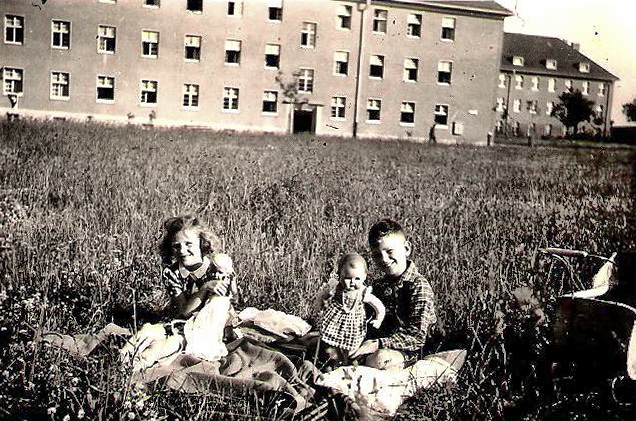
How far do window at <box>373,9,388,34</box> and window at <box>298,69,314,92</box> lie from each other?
5.37m

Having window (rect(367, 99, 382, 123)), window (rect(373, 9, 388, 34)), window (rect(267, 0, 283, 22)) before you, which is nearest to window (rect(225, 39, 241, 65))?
window (rect(267, 0, 283, 22))

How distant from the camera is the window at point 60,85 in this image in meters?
A: 34.9

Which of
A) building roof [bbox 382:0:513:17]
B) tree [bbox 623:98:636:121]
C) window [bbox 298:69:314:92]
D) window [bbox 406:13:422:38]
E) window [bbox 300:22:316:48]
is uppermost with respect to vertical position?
building roof [bbox 382:0:513:17]

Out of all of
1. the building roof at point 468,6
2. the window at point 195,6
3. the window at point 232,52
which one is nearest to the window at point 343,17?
the building roof at point 468,6

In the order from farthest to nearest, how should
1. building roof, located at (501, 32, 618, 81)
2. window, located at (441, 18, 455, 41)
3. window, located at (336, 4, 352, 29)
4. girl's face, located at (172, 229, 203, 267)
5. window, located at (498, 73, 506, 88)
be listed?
window, located at (498, 73, 506, 88)
building roof, located at (501, 32, 618, 81)
window, located at (441, 18, 455, 41)
window, located at (336, 4, 352, 29)
girl's face, located at (172, 229, 203, 267)

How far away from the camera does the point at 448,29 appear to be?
4312cm

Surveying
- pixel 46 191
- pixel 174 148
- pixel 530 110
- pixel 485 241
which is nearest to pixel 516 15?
pixel 485 241

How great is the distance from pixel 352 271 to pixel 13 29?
35416mm

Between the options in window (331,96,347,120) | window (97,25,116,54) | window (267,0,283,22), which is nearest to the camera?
window (97,25,116,54)

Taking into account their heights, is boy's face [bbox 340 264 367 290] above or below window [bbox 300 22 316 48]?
below

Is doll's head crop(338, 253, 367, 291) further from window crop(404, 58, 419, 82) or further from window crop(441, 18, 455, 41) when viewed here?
window crop(441, 18, 455, 41)

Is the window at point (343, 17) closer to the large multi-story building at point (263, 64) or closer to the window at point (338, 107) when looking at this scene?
the large multi-story building at point (263, 64)

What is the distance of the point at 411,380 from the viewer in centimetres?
365

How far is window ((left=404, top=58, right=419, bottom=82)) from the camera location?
4178 centimetres
